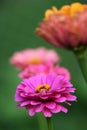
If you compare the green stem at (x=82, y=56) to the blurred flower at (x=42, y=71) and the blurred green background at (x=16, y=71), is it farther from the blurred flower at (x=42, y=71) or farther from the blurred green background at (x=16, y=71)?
the blurred green background at (x=16, y=71)

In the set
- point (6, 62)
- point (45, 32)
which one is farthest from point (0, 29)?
point (45, 32)

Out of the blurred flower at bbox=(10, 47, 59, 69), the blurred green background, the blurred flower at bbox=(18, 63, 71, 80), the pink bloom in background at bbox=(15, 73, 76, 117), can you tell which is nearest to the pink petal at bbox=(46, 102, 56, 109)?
the pink bloom in background at bbox=(15, 73, 76, 117)

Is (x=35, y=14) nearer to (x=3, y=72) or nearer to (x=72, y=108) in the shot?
(x=3, y=72)

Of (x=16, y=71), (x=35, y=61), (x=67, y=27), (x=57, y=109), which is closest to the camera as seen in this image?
(x=57, y=109)

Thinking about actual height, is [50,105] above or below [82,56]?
below

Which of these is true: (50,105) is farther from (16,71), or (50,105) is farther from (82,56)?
(16,71)

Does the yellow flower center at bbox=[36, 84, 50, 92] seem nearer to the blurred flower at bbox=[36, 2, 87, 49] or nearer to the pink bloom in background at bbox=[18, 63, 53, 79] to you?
the blurred flower at bbox=[36, 2, 87, 49]

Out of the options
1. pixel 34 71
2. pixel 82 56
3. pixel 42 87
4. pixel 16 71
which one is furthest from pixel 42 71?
pixel 16 71
